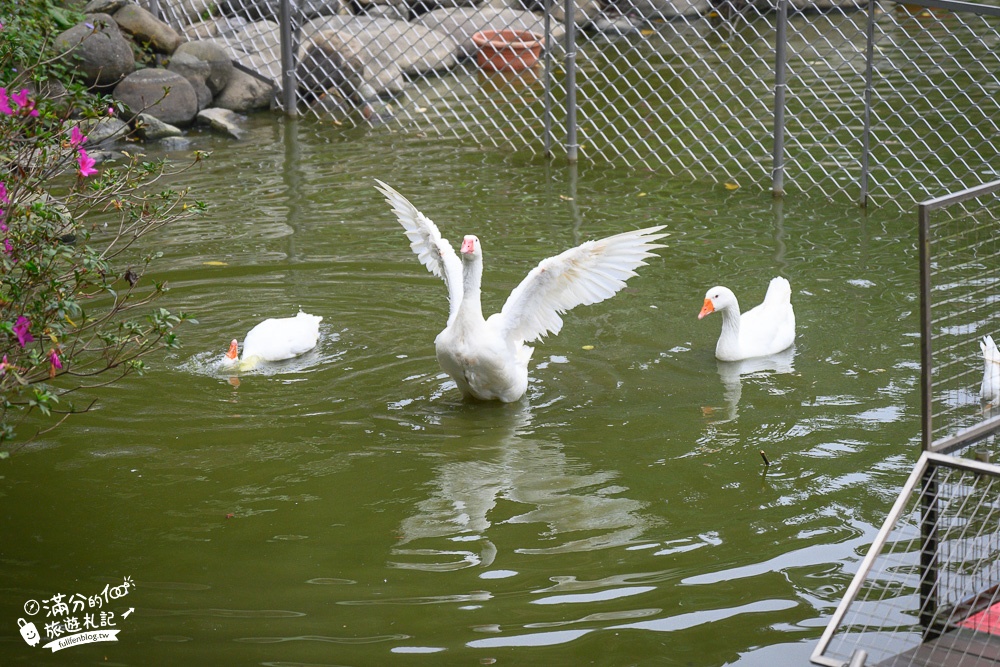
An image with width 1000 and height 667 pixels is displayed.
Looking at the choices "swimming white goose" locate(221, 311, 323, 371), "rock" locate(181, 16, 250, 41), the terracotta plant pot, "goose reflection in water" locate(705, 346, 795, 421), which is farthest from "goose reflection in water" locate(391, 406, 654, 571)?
"rock" locate(181, 16, 250, 41)

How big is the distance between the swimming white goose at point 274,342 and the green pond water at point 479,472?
0.08 metres

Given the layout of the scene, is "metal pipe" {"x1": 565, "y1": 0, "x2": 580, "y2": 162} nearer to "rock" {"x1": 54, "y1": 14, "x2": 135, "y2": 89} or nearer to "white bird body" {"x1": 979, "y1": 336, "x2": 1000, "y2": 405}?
"rock" {"x1": 54, "y1": 14, "x2": 135, "y2": 89}

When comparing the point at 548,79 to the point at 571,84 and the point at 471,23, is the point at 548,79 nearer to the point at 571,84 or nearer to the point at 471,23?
the point at 571,84

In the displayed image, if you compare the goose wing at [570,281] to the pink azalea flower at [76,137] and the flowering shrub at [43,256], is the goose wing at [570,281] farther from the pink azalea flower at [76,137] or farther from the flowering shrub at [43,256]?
the pink azalea flower at [76,137]

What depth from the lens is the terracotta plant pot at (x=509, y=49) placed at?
36.4ft

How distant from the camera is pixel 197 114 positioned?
979cm

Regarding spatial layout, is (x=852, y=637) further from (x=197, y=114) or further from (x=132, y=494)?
(x=197, y=114)

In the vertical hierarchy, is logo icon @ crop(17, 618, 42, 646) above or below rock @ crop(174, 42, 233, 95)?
below

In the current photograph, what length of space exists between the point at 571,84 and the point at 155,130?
340 cm

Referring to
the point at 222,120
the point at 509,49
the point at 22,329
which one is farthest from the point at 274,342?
the point at 509,49

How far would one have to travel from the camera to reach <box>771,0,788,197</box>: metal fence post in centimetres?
701

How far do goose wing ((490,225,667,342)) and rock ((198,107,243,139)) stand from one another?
17.4ft

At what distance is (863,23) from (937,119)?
13.4ft

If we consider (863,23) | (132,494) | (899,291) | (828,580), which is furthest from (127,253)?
(863,23)
